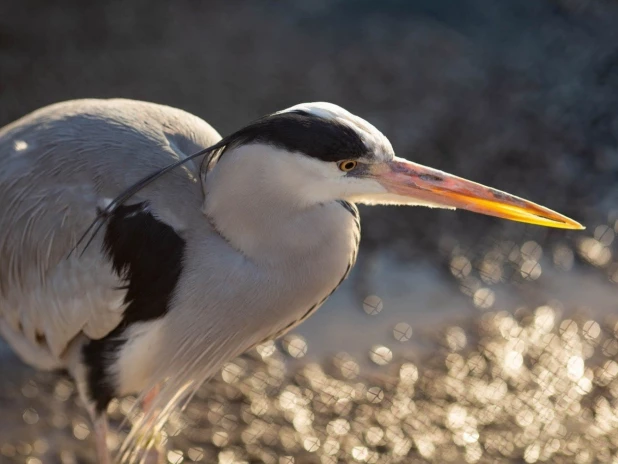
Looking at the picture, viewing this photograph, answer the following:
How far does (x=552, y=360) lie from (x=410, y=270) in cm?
70

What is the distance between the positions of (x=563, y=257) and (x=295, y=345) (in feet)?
3.77

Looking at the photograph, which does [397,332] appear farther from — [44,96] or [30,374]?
[44,96]

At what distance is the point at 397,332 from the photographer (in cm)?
342

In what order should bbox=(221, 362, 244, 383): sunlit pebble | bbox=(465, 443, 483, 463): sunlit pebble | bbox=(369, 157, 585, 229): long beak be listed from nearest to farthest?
bbox=(369, 157, 585, 229): long beak → bbox=(465, 443, 483, 463): sunlit pebble → bbox=(221, 362, 244, 383): sunlit pebble

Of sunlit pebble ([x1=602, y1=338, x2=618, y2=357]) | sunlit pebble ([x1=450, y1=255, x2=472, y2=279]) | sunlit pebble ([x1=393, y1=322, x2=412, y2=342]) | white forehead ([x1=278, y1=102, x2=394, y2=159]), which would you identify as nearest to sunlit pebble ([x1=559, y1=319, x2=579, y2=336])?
sunlit pebble ([x1=602, y1=338, x2=618, y2=357])

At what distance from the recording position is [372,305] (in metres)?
3.54

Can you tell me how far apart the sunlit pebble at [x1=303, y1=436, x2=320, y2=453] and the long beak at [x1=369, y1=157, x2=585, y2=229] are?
1.10 metres

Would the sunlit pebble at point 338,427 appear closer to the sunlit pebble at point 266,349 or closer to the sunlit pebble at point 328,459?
the sunlit pebble at point 328,459

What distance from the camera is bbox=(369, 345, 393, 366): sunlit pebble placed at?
3.29 metres

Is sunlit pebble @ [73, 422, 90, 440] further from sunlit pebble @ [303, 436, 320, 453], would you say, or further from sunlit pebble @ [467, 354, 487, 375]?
sunlit pebble @ [467, 354, 487, 375]

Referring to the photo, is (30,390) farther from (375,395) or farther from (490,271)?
(490,271)

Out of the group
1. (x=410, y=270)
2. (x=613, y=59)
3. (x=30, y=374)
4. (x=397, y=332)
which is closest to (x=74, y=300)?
(x=30, y=374)

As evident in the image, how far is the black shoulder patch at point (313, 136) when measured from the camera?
201 cm

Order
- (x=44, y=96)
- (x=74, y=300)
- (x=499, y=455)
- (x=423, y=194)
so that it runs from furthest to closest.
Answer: (x=44, y=96)
(x=499, y=455)
(x=74, y=300)
(x=423, y=194)
